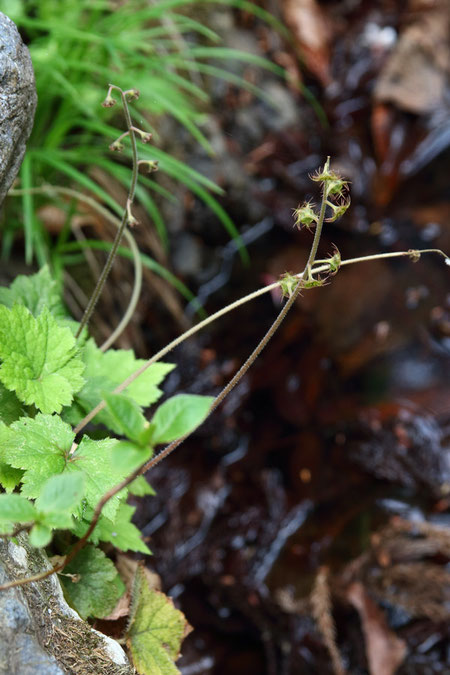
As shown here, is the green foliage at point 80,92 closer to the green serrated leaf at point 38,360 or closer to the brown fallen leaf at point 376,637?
the green serrated leaf at point 38,360

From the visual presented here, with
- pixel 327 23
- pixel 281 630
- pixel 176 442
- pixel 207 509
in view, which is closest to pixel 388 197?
pixel 327 23

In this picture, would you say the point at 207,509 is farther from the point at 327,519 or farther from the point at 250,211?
the point at 250,211

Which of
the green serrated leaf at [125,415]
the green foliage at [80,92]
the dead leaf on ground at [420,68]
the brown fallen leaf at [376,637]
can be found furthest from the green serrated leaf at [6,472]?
the dead leaf on ground at [420,68]

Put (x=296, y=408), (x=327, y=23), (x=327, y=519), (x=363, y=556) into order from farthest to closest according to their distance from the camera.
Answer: (x=327, y=23) < (x=296, y=408) < (x=327, y=519) < (x=363, y=556)

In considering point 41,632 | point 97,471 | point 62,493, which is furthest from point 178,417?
point 41,632

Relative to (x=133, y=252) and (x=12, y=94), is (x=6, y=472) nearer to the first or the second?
(x=12, y=94)

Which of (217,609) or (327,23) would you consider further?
(327,23)

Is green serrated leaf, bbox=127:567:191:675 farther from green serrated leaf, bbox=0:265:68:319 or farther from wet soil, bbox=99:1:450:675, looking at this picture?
wet soil, bbox=99:1:450:675
